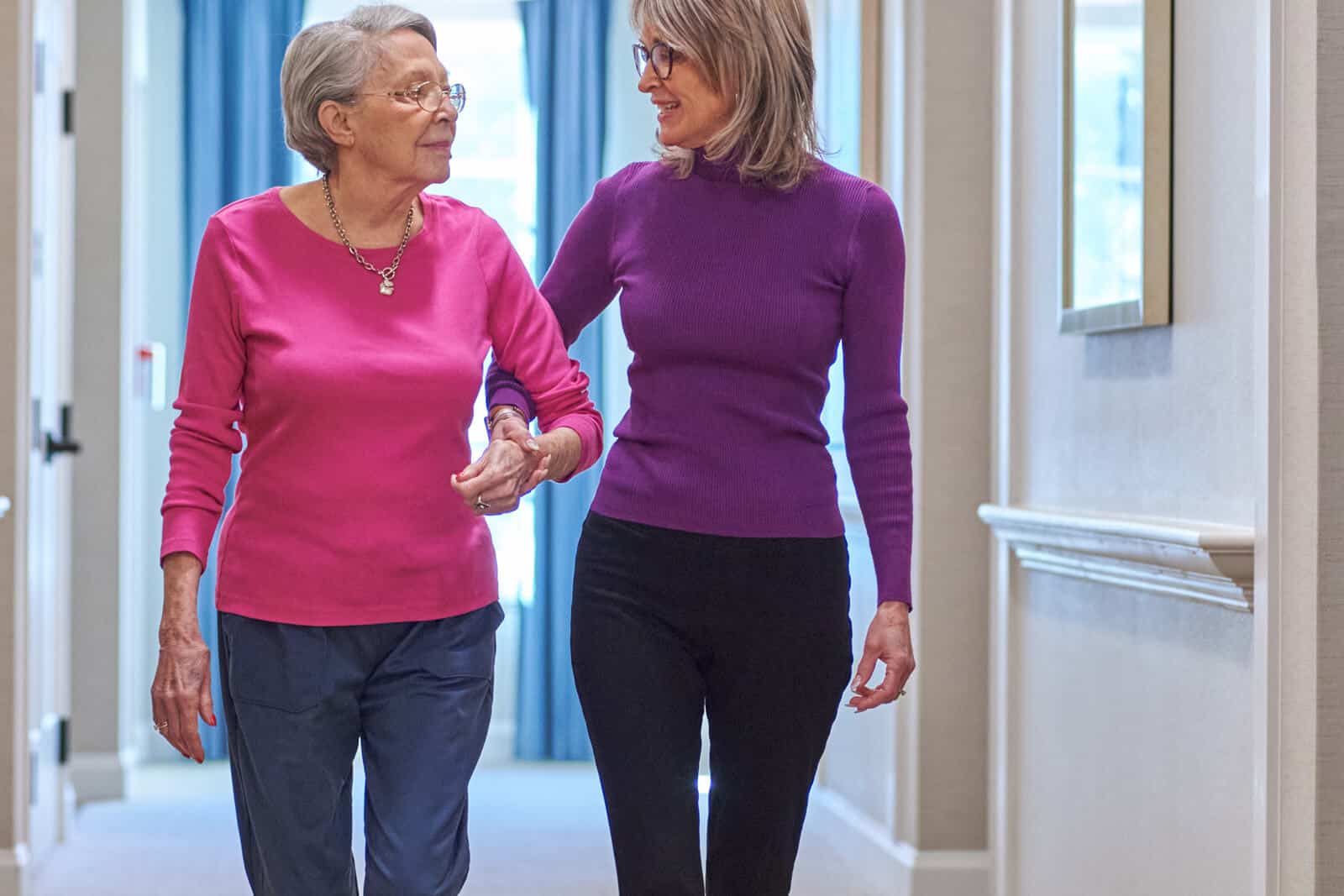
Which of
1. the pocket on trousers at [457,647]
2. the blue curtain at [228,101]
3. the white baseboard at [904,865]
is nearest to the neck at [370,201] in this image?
the pocket on trousers at [457,647]

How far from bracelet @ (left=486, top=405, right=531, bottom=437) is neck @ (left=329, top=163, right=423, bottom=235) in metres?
0.22

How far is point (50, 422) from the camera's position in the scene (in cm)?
398

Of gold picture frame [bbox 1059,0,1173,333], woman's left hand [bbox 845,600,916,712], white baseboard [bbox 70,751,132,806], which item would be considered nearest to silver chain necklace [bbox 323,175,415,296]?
woman's left hand [bbox 845,600,916,712]

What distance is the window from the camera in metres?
5.43

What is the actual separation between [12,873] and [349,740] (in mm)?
1981

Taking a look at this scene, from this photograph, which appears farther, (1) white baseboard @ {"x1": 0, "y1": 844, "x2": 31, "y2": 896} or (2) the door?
(2) the door

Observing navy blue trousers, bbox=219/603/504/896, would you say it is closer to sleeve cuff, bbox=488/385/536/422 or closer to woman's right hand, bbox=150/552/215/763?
woman's right hand, bbox=150/552/215/763

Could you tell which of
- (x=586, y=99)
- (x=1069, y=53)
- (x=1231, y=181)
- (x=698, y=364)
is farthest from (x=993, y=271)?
(x=586, y=99)

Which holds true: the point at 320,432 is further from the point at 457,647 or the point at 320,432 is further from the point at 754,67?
the point at 754,67

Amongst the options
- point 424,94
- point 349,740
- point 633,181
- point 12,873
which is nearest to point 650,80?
point 633,181

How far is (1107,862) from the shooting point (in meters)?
2.52

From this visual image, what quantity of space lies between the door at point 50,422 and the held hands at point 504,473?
2.10m

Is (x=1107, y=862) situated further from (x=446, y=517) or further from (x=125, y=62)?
(x=125, y=62)

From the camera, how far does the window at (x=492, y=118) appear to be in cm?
543
